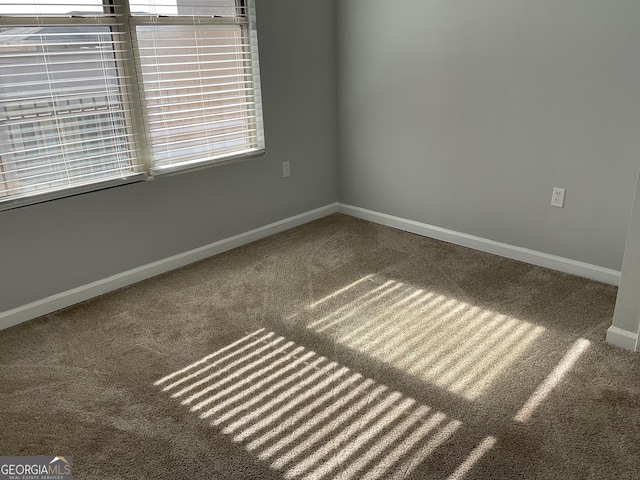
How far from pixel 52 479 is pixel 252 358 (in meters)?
0.89

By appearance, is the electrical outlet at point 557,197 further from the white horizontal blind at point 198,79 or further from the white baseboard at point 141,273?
the white horizontal blind at point 198,79

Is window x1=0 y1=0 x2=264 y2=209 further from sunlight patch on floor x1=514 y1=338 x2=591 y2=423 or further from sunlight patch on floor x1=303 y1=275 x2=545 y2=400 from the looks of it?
sunlight patch on floor x1=514 y1=338 x2=591 y2=423

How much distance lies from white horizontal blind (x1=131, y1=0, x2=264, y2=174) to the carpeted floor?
31.4 inches

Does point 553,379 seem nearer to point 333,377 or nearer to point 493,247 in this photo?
point 333,377

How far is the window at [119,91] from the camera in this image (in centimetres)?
254

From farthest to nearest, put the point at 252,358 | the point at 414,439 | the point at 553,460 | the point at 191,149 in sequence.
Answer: the point at 191,149, the point at 252,358, the point at 414,439, the point at 553,460

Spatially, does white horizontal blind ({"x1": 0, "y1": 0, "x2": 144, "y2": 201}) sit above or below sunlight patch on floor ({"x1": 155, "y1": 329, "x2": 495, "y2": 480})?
above

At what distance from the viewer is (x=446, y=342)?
97.3 inches

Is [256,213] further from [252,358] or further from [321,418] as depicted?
[321,418]

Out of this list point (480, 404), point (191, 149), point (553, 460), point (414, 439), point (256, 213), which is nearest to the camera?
point (553, 460)

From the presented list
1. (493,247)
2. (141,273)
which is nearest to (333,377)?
(141,273)

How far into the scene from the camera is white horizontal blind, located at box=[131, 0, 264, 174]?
2965mm

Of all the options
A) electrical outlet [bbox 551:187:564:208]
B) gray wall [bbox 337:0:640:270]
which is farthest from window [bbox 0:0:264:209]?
electrical outlet [bbox 551:187:564:208]

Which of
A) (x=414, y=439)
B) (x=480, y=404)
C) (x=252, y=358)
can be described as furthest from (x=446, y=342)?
(x=252, y=358)
